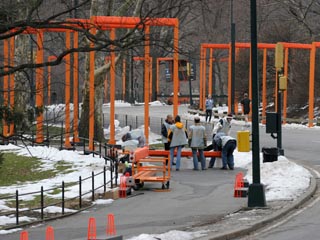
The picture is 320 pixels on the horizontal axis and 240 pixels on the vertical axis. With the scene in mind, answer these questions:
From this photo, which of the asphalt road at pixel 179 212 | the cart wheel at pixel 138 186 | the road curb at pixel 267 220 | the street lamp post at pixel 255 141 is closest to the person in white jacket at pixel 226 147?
the asphalt road at pixel 179 212

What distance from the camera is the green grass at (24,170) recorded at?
26305mm

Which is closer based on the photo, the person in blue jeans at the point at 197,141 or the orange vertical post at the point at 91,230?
the orange vertical post at the point at 91,230

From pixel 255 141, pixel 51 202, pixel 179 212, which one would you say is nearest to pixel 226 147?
pixel 51 202

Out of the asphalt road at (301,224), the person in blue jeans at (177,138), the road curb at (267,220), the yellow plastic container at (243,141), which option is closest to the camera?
the road curb at (267,220)

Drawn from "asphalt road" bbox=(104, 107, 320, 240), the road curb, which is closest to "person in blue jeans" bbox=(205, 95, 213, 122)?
"asphalt road" bbox=(104, 107, 320, 240)

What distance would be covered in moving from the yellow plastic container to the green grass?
20.9 ft

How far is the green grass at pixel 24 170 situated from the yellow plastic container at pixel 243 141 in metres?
6.37

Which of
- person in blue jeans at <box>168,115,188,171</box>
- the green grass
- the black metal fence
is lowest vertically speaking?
the green grass

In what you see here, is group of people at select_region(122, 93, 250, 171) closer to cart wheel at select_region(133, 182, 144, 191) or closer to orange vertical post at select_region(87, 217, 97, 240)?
cart wheel at select_region(133, 182, 144, 191)

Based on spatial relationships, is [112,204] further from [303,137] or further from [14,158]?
[303,137]

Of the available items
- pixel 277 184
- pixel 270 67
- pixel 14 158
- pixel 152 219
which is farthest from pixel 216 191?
pixel 270 67

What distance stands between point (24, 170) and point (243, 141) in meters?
8.18

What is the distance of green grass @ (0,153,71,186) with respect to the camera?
2630 cm

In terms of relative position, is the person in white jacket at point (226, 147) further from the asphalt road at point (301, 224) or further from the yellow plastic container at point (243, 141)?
the asphalt road at point (301, 224)
